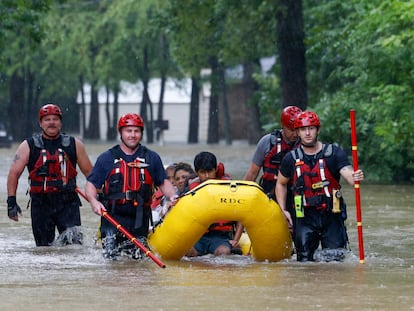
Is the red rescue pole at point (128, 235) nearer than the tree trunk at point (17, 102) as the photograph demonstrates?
Yes

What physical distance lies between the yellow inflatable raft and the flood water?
171 mm

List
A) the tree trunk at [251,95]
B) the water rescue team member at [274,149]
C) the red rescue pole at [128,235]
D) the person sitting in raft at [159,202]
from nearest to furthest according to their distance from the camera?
the red rescue pole at [128,235], the water rescue team member at [274,149], the person sitting in raft at [159,202], the tree trunk at [251,95]

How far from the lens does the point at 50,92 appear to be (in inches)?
2596

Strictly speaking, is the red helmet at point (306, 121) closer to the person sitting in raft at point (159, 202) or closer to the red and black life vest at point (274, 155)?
the red and black life vest at point (274, 155)

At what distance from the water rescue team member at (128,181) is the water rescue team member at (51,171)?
103cm

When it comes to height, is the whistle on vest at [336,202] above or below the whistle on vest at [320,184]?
below

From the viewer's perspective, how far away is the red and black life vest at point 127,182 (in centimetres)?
1271

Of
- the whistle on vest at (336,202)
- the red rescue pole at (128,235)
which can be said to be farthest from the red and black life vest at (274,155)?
the red rescue pole at (128,235)

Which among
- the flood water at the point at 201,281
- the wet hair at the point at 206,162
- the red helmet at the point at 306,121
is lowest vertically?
the flood water at the point at 201,281

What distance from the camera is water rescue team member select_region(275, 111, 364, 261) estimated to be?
1245 centimetres

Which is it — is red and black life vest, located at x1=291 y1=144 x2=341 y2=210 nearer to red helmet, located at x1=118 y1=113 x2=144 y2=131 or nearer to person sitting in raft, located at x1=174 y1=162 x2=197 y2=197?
red helmet, located at x1=118 y1=113 x2=144 y2=131

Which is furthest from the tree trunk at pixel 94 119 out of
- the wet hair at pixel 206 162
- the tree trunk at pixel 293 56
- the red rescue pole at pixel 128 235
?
the red rescue pole at pixel 128 235

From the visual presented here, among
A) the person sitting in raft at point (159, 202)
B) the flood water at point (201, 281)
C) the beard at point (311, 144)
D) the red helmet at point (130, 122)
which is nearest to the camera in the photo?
the flood water at point (201, 281)

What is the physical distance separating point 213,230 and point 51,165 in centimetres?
187
